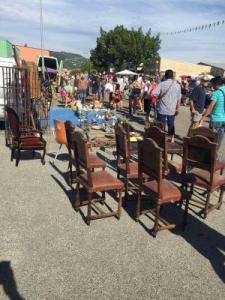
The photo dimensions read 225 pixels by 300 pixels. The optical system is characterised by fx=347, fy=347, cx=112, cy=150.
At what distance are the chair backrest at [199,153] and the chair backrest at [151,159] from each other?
2.52 feet

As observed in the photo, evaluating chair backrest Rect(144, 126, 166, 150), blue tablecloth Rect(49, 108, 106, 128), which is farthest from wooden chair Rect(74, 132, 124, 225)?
blue tablecloth Rect(49, 108, 106, 128)

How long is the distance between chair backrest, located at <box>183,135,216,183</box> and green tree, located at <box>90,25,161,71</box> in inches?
2127

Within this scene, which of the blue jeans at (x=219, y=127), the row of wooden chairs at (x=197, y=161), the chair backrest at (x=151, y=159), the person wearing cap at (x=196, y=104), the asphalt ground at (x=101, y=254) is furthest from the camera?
the person wearing cap at (x=196, y=104)

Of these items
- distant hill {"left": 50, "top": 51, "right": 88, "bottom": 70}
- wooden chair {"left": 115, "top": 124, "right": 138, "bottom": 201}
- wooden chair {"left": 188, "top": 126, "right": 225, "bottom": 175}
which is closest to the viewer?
wooden chair {"left": 115, "top": 124, "right": 138, "bottom": 201}

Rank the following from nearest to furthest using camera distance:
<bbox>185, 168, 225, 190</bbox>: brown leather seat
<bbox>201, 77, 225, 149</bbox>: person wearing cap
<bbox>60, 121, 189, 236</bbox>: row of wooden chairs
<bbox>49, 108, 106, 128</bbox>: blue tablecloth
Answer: <bbox>60, 121, 189, 236</bbox>: row of wooden chairs → <bbox>185, 168, 225, 190</bbox>: brown leather seat → <bbox>201, 77, 225, 149</bbox>: person wearing cap → <bbox>49, 108, 106, 128</bbox>: blue tablecloth

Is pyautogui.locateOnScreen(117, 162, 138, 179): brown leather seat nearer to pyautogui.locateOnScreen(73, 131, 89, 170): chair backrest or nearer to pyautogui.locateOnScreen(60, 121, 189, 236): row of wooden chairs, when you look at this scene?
pyautogui.locateOnScreen(60, 121, 189, 236): row of wooden chairs

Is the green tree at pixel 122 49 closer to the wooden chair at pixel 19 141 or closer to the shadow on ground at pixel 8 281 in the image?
the wooden chair at pixel 19 141

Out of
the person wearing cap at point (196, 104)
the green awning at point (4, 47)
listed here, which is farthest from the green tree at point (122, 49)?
the person wearing cap at point (196, 104)

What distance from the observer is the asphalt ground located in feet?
10.8

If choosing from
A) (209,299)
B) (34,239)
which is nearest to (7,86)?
(34,239)

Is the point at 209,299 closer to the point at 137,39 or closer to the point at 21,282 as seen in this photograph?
the point at 21,282

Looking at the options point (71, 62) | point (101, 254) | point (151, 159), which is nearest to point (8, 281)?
point (101, 254)

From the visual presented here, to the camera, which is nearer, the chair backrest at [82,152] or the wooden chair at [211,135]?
the chair backrest at [82,152]

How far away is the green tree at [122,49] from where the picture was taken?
57.5 m
